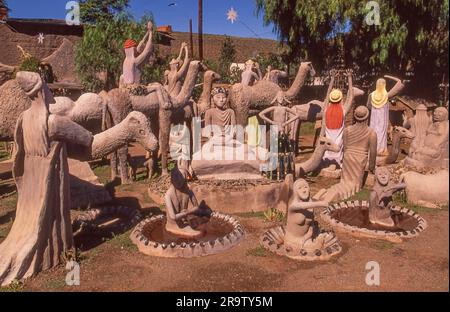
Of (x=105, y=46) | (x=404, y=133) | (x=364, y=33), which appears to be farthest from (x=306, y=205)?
(x=105, y=46)

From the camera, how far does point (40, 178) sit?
539 centimetres

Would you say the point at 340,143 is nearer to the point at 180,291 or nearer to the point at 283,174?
the point at 283,174

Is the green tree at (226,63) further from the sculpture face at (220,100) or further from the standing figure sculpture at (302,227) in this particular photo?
the standing figure sculpture at (302,227)

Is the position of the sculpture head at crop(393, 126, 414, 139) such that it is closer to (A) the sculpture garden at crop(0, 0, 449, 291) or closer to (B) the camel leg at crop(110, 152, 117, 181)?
(A) the sculpture garden at crop(0, 0, 449, 291)

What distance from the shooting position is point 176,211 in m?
6.67

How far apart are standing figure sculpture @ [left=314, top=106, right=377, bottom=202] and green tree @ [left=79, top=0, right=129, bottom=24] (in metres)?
15.3

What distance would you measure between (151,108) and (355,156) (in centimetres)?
555

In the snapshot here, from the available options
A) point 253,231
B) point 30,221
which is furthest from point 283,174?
point 30,221

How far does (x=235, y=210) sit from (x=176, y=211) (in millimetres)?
1780

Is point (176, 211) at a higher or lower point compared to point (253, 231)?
higher

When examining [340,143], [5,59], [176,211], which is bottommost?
[176,211]

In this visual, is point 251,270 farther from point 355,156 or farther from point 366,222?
point 355,156

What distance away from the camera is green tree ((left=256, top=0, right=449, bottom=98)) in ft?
49.2

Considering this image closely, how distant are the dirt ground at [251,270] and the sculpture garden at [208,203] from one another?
0.03 metres
